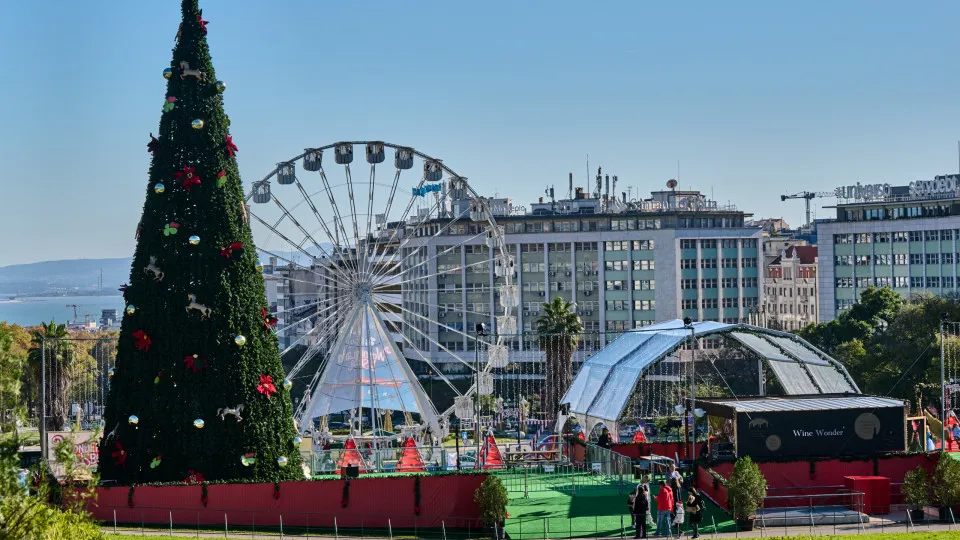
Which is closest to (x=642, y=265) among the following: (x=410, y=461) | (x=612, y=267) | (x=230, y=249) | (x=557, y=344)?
(x=612, y=267)

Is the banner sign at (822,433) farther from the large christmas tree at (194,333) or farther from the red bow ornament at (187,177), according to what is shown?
the red bow ornament at (187,177)

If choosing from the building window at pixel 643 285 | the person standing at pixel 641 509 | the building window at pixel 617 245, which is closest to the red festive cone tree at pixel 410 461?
the person standing at pixel 641 509

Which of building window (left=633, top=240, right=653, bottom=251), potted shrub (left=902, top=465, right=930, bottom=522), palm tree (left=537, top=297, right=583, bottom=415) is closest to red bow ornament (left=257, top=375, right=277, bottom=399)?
potted shrub (left=902, top=465, right=930, bottom=522)

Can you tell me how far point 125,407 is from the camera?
1988 inches

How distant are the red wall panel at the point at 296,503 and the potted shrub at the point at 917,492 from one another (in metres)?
13.5

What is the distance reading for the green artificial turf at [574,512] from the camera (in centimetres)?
4681

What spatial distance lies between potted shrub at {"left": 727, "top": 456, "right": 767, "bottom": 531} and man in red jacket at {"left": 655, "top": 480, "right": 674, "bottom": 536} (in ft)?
9.01

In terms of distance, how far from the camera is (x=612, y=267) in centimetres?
16700

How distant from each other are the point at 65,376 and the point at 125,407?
48.0 meters

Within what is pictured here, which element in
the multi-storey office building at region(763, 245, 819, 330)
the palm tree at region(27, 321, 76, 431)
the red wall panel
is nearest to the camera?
the red wall panel

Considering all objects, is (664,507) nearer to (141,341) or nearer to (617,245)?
(141,341)

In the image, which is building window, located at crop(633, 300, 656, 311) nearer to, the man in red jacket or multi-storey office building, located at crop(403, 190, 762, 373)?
multi-storey office building, located at crop(403, 190, 762, 373)

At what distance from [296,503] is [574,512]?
8.61 metres

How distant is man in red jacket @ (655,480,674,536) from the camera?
4491cm
